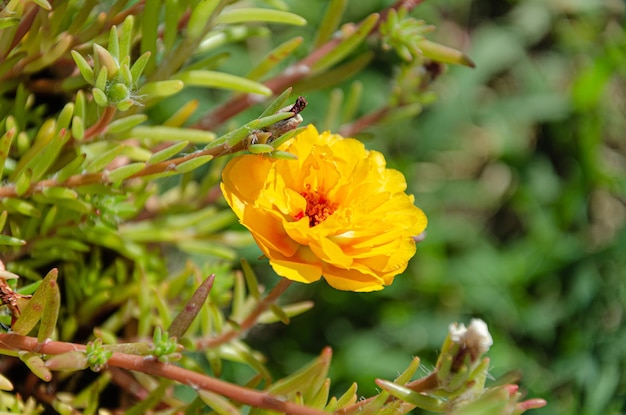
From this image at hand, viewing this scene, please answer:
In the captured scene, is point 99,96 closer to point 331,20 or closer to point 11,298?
point 11,298

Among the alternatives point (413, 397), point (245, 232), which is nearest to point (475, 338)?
point (413, 397)

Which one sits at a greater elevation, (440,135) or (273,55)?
(273,55)

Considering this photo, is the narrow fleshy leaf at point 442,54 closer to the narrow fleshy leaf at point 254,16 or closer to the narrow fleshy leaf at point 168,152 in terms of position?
the narrow fleshy leaf at point 254,16

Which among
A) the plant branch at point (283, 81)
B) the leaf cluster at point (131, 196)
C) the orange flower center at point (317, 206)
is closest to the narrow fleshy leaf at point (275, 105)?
the leaf cluster at point (131, 196)

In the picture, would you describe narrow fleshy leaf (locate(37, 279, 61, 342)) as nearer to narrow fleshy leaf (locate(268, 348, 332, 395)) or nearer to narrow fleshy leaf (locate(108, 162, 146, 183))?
narrow fleshy leaf (locate(108, 162, 146, 183))

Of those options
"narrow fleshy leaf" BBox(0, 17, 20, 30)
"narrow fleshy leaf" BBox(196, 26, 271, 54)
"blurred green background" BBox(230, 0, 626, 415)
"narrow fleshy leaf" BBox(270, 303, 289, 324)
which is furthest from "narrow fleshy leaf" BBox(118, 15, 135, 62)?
"blurred green background" BBox(230, 0, 626, 415)

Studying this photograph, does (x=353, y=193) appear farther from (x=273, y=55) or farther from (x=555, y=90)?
(x=555, y=90)

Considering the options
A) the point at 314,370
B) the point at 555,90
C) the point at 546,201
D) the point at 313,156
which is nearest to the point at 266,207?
the point at 313,156
